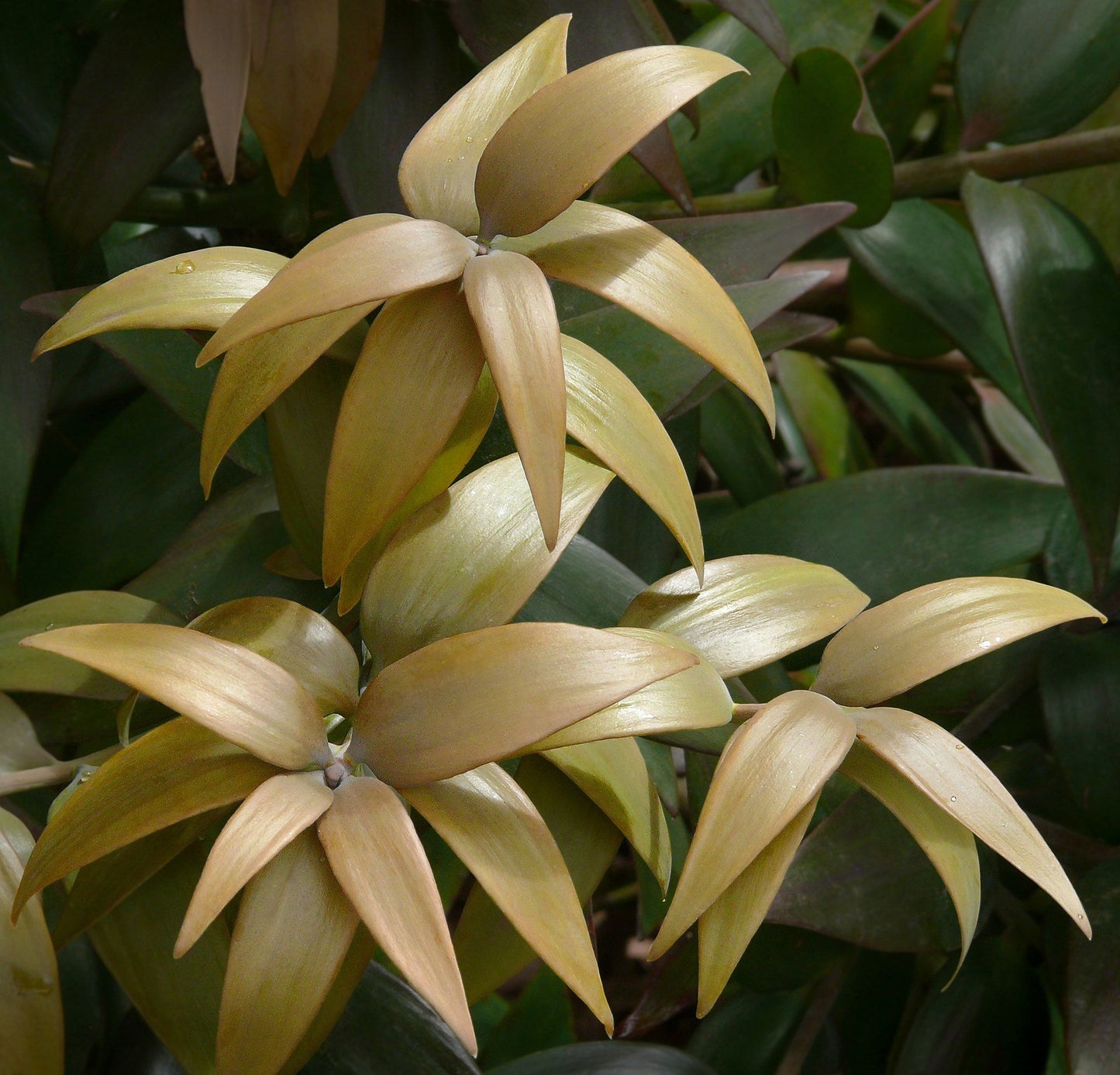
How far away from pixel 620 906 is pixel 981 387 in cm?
57

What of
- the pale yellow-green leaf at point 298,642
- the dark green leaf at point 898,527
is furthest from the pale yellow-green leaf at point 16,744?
the dark green leaf at point 898,527

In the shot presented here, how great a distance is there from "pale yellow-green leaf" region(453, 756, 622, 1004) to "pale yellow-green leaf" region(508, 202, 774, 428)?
4.7 inches

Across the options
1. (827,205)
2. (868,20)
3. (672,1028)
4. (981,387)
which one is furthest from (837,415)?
(672,1028)

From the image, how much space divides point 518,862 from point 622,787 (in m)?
0.05

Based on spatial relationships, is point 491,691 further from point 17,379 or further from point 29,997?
point 17,379

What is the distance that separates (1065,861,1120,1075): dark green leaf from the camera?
42 cm

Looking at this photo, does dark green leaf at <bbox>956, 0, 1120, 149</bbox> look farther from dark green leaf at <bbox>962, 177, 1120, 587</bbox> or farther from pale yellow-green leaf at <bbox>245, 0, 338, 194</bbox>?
pale yellow-green leaf at <bbox>245, 0, 338, 194</bbox>

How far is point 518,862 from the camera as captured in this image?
231mm

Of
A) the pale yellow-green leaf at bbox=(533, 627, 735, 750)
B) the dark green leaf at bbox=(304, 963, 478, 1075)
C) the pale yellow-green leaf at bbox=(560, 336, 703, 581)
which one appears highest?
the pale yellow-green leaf at bbox=(560, 336, 703, 581)

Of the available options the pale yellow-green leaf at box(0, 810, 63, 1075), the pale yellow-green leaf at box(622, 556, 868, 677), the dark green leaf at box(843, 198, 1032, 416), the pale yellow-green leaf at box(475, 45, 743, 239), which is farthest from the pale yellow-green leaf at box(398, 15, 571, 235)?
the dark green leaf at box(843, 198, 1032, 416)

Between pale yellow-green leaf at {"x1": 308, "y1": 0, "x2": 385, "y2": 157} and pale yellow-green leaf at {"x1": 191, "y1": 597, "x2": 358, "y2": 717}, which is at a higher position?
pale yellow-green leaf at {"x1": 308, "y1": 0, "x2": 385, "y2": 157}

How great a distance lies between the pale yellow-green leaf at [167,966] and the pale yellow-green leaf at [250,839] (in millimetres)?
104

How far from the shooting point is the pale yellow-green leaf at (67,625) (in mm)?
343

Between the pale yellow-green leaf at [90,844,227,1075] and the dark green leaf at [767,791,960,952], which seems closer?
the pale yellow-green leaf at [90,844,227,1075]
